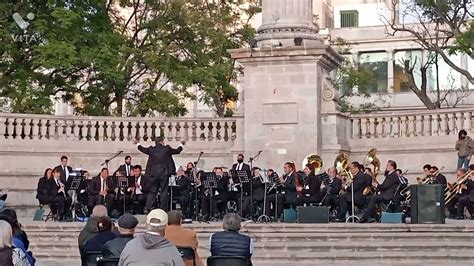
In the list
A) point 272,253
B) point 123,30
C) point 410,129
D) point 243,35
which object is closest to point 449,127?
point 410,129

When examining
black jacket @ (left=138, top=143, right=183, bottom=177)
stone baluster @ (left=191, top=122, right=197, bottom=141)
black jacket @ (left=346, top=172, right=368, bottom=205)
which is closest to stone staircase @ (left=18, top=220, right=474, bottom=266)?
black jacket @ (left=138, top=143, right=183, bottom=177)

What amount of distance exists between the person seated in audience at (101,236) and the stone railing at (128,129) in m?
14.5

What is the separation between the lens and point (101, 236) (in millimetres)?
9906

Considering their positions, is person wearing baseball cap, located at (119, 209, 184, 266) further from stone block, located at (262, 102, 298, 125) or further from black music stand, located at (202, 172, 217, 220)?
stone block, located at (262, 102, 298, 125)

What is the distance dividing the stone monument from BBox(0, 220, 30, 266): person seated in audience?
14.8 m

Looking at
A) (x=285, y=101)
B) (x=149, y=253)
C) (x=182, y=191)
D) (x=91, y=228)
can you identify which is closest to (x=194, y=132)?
(x=285, y=101)

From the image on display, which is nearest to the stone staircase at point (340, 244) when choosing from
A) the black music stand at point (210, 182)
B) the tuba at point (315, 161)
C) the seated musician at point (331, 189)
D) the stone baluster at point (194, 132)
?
the seated musician at point (331, 189)

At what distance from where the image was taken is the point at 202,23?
32125mm

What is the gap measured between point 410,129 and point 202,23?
10259 millimetres

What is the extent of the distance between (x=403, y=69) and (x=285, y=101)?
1254 inches

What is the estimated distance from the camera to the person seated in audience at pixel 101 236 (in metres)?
9.79

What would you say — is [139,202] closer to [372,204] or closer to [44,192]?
[44,192]

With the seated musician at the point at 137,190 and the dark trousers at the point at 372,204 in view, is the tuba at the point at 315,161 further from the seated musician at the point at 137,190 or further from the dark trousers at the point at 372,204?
the seated musician at the point at 137,190

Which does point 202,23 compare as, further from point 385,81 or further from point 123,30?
point 385,81
